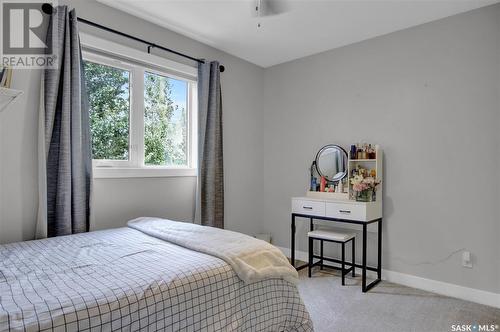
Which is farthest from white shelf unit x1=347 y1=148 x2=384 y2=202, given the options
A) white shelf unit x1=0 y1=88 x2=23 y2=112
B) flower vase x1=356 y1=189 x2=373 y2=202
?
white shelf unit x1=0 y1=88 x2=23 y2=112

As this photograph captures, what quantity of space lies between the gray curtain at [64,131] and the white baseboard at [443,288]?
275cm

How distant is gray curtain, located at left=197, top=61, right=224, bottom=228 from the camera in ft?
10.00

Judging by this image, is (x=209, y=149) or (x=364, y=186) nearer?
(x=364, y=186)

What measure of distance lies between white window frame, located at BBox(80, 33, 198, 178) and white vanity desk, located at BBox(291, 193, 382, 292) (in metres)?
1.19

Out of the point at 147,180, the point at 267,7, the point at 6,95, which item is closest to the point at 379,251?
the point at 147,180

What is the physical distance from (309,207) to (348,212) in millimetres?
408

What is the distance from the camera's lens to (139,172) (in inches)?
105

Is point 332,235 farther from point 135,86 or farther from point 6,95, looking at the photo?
point 6,95

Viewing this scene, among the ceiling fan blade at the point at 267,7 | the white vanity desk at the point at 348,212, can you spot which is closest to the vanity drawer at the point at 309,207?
the white vanity desk at the point at 348,212

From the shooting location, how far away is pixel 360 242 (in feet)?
10.4

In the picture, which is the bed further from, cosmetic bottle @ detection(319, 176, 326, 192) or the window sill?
cosmetic bottle @ detection(319, 176, 326, 192)

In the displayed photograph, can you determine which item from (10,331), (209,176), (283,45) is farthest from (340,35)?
(10,331)

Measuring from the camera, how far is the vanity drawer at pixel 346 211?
274cm

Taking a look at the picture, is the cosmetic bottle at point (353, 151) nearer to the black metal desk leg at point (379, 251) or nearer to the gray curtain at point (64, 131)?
the black metal desk leg at point (379, 251)
